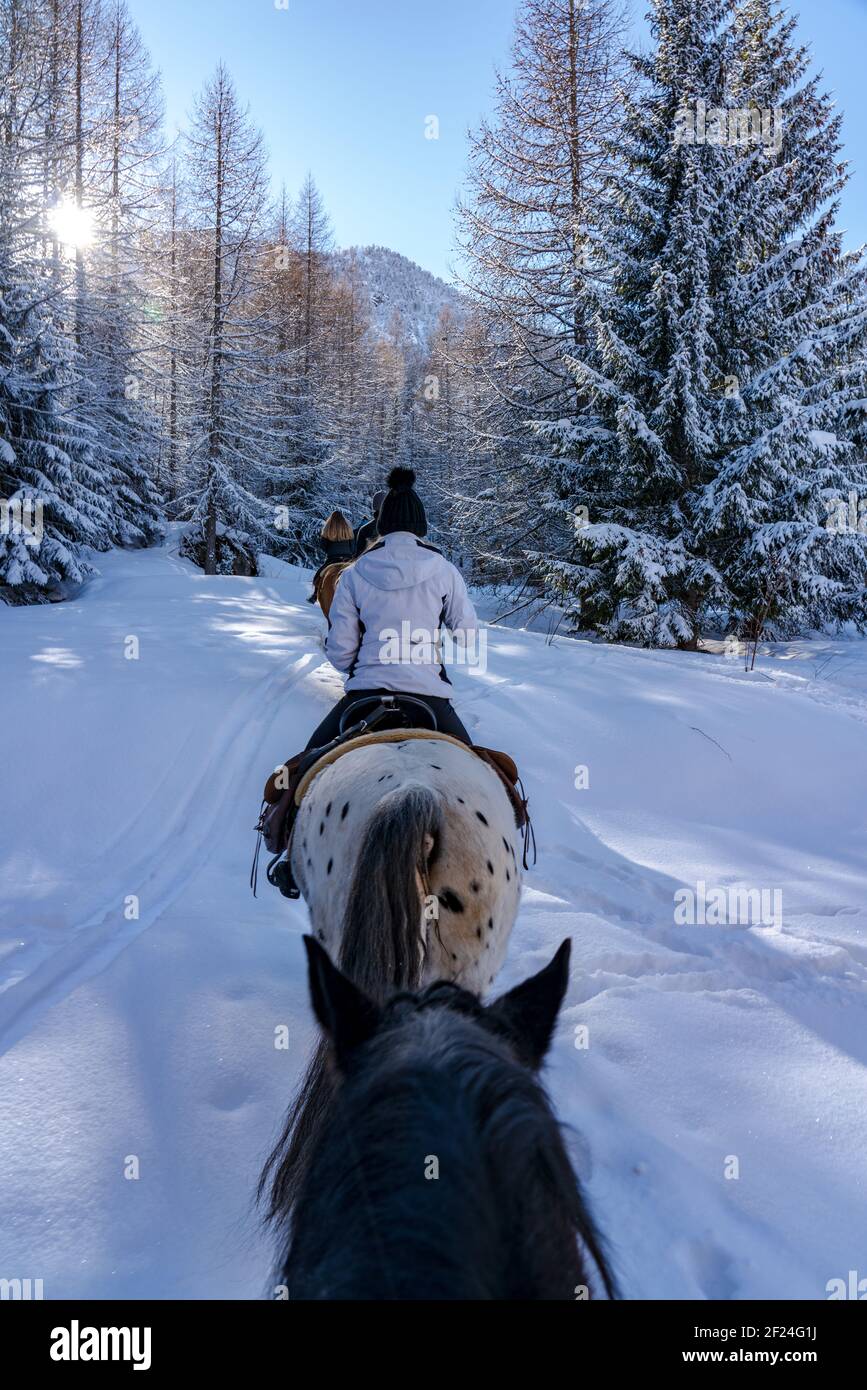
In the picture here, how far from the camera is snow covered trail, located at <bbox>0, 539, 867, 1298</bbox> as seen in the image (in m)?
2.01

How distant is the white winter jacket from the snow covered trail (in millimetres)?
1586

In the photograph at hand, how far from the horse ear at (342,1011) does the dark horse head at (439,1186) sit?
0.16ft

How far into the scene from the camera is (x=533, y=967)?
3320mm

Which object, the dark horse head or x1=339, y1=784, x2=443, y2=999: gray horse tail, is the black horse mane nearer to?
the dark horse head

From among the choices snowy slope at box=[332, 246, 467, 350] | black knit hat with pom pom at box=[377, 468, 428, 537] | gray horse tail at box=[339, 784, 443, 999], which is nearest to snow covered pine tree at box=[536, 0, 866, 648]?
black knit hat with pom pom at box=[377, 468, 428, 537]

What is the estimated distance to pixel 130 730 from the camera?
603cm

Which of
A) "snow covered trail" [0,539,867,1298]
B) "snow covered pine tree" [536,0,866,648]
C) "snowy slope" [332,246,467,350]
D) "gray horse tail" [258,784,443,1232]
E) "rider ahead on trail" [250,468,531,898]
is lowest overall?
"snow covered trail" [0,539,867,1298]

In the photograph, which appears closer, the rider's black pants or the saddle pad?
the saddle pad

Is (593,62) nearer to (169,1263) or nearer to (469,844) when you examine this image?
(469,844)

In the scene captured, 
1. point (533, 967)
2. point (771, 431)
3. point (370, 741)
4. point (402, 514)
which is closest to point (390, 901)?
point (370, 741)

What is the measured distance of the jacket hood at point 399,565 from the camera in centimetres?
320

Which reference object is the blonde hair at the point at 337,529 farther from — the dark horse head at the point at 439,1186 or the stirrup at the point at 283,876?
the dark horse head at the point at 439,1186

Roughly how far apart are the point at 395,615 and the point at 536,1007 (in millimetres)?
2191
